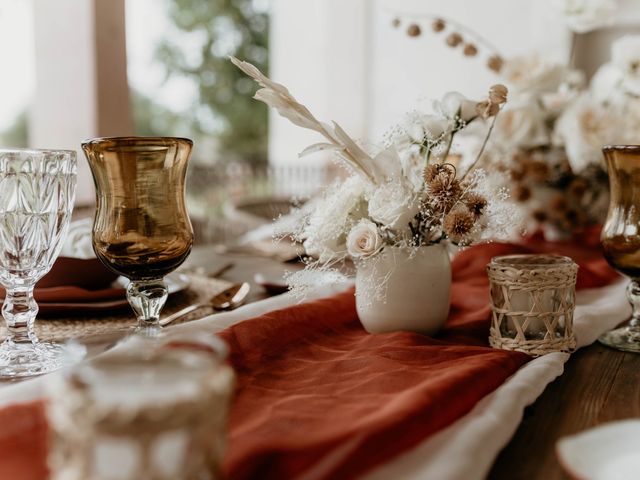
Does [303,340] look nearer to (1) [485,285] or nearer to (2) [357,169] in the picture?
(2) [357,169]

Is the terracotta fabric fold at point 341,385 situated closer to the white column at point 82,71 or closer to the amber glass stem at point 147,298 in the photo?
the amber glass stem at point 147,298

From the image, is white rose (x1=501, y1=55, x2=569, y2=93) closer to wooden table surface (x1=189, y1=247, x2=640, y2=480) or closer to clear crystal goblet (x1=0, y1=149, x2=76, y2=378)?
wooden table surface (x1=189, y1=247, x2=640, y2=480)

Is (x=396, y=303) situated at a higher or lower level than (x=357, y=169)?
lower

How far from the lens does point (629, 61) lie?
5.22 ft

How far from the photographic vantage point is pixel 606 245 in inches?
35.8

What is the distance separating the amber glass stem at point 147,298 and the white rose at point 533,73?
1.14 metres

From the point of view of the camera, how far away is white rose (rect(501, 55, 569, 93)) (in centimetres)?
164

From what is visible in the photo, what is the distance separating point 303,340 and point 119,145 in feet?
0.99

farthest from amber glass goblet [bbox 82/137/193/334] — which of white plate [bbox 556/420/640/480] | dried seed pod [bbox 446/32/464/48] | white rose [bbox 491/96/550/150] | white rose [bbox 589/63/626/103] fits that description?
white rose [bbox 589/63/626/103]

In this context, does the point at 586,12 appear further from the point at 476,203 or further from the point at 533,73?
the point at 476,203

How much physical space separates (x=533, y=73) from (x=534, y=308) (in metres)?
0.98

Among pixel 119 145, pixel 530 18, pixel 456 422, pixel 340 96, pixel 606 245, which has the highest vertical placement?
pixel 530 18

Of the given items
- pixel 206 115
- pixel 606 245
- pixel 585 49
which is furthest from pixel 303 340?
pixel 206 115

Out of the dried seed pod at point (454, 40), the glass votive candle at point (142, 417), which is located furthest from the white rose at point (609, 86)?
the glass votive candle at point (142, 417)
